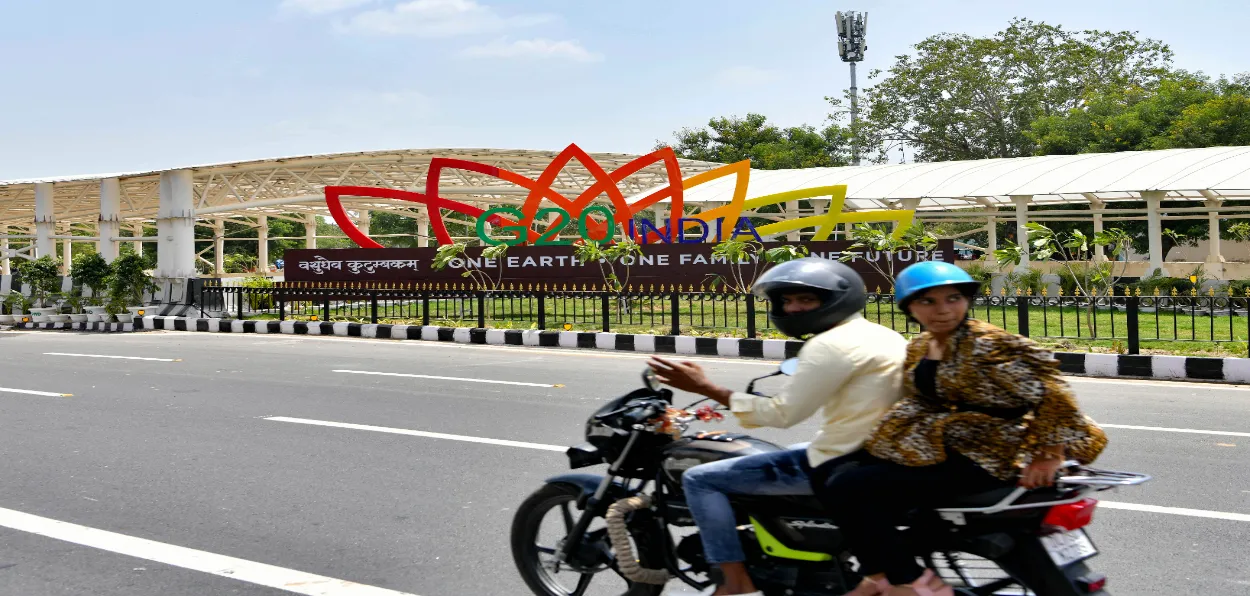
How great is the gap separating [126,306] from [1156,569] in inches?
813

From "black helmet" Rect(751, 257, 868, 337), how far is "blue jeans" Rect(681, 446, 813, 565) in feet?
1.41

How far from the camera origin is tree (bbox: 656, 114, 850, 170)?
149 ft

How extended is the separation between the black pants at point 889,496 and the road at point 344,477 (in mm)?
1378

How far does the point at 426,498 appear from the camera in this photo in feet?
18.5

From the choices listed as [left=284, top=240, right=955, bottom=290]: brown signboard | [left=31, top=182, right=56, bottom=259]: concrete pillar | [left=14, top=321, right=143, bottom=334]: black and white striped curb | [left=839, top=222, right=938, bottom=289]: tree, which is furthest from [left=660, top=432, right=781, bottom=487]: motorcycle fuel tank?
[left=31, top=182, right=56, bottom=259]: concrete pillar

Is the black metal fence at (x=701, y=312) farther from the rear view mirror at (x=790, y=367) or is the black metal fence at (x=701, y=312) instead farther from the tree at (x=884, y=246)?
the rear view mirror at (x=790, y=367)

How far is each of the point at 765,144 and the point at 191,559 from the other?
142ft

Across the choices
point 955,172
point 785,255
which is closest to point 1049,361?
point 785,255

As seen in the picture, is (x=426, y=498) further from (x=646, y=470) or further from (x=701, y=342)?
(x=701, y=342)

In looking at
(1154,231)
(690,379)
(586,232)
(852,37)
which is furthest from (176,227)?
(852,37)

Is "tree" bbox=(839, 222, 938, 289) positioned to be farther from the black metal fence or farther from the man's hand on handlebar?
the man's hand on handlebar

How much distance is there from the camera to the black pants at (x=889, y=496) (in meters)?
3.20

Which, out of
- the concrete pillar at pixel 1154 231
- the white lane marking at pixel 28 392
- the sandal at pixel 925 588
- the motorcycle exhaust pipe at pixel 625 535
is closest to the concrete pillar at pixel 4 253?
the white lane marking at pixel 28 392

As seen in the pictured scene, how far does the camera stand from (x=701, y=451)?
3625 mm
